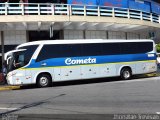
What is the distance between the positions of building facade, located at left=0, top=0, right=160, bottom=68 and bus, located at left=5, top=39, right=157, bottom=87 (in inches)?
239

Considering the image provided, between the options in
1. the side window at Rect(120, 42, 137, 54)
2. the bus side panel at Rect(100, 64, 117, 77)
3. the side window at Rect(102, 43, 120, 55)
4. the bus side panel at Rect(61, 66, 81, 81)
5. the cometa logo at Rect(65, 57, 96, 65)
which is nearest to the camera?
the bus side panel at Rect(61, 66, 81, 81)

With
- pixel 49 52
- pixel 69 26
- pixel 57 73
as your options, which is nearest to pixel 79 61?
pixel 57 73

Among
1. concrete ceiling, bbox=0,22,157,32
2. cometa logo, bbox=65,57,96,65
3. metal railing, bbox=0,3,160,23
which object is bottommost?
cometa logo, bbox=65,57,96,65

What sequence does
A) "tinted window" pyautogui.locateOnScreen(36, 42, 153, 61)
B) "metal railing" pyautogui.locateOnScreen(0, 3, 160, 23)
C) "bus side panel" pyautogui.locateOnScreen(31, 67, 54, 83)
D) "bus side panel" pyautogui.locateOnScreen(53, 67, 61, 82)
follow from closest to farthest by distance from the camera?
"bus side panel" pyautogui.locateOnScreen(31, 67, 54, 83), "tinted window" pyautogui.locateOnScreen(36, 42, 153, 61), "bus side panel" pyautogui.locateOnScreen(53, 67, 61, 82), "metal railing" pyautogui.locateOnScreen(0, 3, 160, 23)

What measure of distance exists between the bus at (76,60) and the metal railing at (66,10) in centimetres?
730

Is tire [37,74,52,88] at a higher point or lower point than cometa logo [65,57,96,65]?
lower

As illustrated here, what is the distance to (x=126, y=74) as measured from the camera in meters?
25.8

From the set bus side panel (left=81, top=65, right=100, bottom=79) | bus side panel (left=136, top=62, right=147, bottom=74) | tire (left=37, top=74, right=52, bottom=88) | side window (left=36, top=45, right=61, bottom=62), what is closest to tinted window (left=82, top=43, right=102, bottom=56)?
bus side panel (left=81, top=65, right=100, bottom=79)

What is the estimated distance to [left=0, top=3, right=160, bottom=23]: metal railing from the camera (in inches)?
1185

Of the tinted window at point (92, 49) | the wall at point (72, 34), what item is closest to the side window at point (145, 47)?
the tinted window at point (92, 49)

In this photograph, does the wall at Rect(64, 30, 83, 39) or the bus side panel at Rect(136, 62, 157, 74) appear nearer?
the bus side panel at Rect(136, 62, 157, 74)

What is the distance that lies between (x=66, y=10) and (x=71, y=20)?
102 centimetres

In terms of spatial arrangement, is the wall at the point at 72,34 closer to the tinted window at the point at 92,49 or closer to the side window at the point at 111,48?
the side window at the point at 111,48

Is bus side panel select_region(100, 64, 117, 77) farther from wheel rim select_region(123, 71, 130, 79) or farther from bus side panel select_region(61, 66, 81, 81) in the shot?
bus side panel select_region(61, 66, 81, 81)
